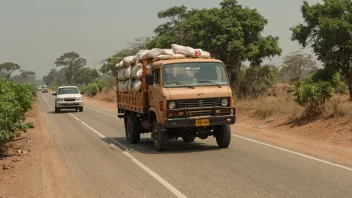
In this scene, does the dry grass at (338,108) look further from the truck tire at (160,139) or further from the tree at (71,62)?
the tree at (71,62)

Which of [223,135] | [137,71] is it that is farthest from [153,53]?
[223,135]

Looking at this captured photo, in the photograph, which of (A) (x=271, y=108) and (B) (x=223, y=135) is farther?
(A) (x=271, y=108)

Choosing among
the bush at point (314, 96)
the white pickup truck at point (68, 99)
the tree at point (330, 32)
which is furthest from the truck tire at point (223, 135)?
the white pickup truck at point (68, 99)

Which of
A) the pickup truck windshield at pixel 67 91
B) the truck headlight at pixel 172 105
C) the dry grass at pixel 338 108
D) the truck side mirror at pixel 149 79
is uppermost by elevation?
the truck side mirror at pixel 149 79

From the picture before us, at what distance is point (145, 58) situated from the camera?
543 inches

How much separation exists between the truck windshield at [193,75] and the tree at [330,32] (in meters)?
16.8

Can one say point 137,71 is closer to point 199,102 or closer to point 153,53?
point 153,53

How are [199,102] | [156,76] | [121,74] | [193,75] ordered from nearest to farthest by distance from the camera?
1. [199,102]
2. [193,75]
3. [156,76]
4. [121,74]

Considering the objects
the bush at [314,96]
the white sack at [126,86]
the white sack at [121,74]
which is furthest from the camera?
the bush at [314,96]

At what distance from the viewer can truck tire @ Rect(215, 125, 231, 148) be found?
1283 centimetres

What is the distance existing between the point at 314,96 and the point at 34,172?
11383 mm

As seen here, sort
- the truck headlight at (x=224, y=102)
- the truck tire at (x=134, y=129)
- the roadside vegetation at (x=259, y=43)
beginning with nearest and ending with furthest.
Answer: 1. the truck headlight at (x=224, y=102)
2. the truck tire at (x=134, y=129)
3. the roadside vegetation at (x=259, y=43)

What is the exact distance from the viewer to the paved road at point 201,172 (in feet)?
25.6

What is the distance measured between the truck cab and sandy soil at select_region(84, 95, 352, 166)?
2408 millimetres
